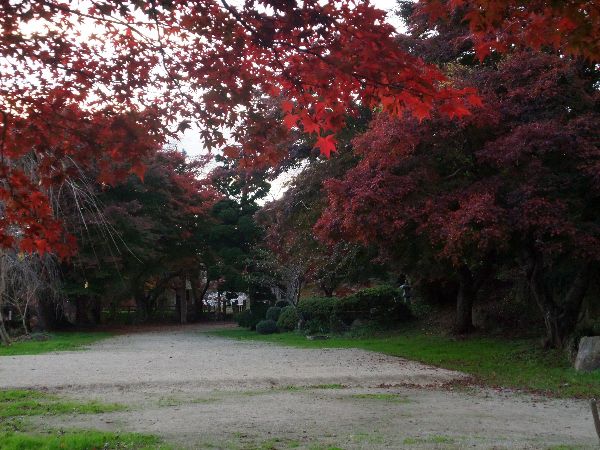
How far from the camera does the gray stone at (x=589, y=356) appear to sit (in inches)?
423

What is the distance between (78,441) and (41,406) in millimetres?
2557

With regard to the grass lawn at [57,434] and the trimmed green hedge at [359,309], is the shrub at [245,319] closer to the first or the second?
the trimmed green hedge at [359,309]

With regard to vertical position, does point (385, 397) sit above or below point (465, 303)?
below

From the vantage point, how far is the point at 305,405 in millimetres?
8133

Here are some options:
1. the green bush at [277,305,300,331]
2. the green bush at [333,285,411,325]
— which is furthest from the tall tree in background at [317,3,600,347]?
the green bush at [277,305,300,331]

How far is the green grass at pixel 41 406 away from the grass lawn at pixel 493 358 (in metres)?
6.16

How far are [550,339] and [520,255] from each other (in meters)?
1.87

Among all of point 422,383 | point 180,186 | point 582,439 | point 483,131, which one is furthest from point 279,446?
point 180,186

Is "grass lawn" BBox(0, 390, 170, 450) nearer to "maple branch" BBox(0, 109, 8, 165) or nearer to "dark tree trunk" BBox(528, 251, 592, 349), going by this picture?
"maple branch" BBox(0, 109, 8, 165)

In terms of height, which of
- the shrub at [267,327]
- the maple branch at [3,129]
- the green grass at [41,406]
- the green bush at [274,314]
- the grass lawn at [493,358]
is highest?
the maple branch at [3,129]

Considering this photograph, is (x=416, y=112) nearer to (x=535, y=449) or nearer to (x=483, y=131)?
(x=535, y=449)

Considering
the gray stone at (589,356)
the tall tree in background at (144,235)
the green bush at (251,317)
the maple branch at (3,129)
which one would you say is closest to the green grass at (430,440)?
the maple branch at (3,129)

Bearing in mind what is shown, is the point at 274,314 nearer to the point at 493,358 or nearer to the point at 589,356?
the point at 493,358

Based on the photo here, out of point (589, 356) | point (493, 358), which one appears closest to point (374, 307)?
point (493, 358)
